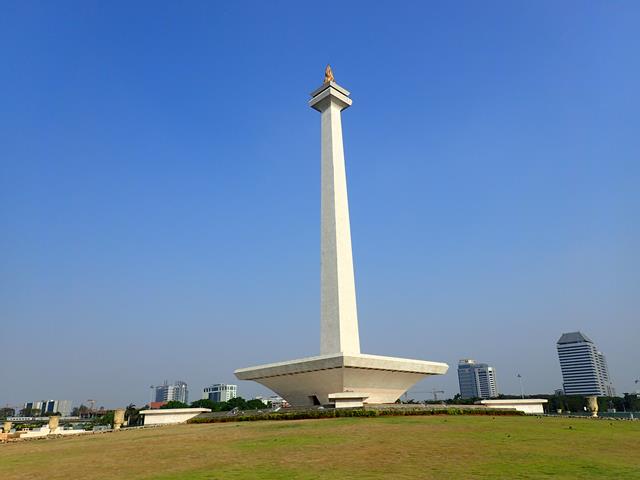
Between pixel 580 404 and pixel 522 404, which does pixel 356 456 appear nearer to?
pixel 522 404

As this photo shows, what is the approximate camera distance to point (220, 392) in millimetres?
175500

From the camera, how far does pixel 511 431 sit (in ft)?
52.7

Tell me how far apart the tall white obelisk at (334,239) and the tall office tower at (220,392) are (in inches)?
5895

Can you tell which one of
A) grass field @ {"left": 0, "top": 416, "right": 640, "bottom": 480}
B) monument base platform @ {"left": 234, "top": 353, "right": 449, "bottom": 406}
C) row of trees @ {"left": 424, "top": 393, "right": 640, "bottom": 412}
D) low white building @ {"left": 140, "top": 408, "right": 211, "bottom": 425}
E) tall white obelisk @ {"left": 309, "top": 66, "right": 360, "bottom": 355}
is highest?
tall white obelisk @ {"left": 309, "top": 66, "right": 360, "bottom": 355}

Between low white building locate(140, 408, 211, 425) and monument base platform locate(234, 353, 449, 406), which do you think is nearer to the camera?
monument base platform locate(234, 353, 449, 406)

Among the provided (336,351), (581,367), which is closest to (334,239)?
(336,351)

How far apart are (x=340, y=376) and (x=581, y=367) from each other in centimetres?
11761

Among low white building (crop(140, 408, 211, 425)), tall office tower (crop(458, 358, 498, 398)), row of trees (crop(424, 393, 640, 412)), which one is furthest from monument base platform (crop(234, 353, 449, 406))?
tall office tower (crop(458, 358, 498, 398))

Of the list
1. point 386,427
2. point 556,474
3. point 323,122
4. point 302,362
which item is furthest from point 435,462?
point 323,122

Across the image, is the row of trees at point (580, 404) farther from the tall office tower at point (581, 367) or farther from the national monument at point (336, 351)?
the tall office tower at point (581, 367)

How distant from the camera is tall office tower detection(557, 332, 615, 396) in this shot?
12012 cm

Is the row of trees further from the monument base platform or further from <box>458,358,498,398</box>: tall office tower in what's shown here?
<box>458,358,498,398</box>: tall office tower

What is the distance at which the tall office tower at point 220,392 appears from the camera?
572 ft

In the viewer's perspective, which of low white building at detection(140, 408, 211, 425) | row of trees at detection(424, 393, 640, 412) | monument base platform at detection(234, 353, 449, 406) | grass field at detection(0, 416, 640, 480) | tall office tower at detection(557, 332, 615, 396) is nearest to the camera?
grass field at detection(0, 416, 640, 480)
